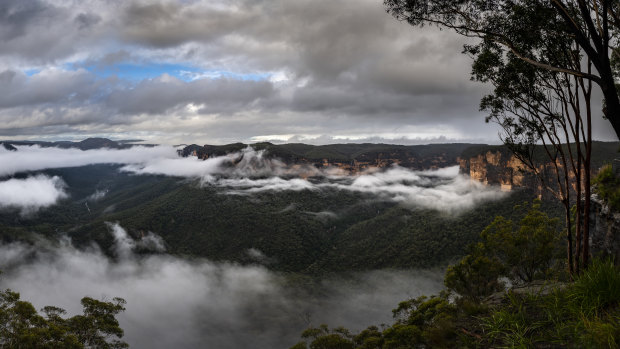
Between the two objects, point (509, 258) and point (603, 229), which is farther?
point (509, 258)

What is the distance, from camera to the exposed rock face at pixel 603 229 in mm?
12516

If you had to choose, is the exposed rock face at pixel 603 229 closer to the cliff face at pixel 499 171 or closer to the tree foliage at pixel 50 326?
the tree foliage at pixel 50 326

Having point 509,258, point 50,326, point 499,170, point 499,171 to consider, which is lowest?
point 50,326

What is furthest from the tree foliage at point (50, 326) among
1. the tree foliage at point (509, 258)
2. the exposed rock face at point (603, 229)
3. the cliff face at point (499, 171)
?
the cliff face at point (499, 171)

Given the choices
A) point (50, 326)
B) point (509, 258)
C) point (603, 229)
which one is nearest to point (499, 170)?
point (509, 258)

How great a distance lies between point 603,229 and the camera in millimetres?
13477

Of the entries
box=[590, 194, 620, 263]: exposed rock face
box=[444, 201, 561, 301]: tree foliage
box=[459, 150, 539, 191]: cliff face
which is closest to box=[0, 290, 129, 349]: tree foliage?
box=[444, 201, 561, 301]: tree foliage

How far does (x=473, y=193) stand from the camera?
334 ft

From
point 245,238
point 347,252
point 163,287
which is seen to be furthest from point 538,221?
point 163,287

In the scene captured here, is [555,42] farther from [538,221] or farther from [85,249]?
[85,249]

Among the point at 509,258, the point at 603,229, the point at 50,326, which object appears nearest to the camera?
the point at 603,229

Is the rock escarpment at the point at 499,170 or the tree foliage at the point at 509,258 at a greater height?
the rock escarpment at the point at 499,170

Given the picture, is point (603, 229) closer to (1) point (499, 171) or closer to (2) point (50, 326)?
(2) point (50, 326)

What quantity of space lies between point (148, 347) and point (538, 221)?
3742 inches
